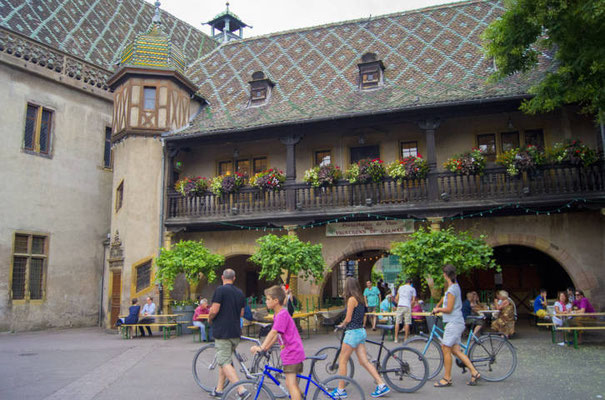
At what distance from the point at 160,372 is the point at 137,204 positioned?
9003mm

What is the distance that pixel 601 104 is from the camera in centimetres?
957

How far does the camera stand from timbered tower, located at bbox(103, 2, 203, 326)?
16906 millimetres

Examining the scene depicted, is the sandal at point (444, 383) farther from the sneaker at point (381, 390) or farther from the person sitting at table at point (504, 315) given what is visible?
the person sitting at table at point (504, 315)

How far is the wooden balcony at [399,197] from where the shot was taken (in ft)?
44.9

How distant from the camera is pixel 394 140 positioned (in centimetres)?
1681

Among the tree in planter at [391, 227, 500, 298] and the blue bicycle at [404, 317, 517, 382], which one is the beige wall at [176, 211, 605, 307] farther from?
the blue bicycle at [404, 317, 517, 382]

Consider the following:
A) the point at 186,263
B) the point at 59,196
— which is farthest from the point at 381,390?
the point at 59,196

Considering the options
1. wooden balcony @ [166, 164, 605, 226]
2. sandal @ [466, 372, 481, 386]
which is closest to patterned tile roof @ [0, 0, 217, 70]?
wooden balcony @ [166, 164, 605, 226]

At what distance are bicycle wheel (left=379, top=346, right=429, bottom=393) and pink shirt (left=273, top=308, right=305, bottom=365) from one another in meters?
2.21

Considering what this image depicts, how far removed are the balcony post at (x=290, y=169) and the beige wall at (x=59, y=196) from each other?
7966 millimetres

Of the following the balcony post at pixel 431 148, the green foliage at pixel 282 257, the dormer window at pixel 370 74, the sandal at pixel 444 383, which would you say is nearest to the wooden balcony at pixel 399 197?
the balcony post at pixel 431 148

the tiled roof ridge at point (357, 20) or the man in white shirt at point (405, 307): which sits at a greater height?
the tiled roof ridge at point (357, 20)

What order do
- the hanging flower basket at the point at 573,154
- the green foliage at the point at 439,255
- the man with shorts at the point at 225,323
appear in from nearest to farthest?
1. the man with shorts at the point at 225,323
2. the green foliage at the point at 439,255
3. the hanging flower basket at the point at 573,154

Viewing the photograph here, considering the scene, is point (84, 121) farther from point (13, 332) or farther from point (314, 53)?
point (314, 53)
